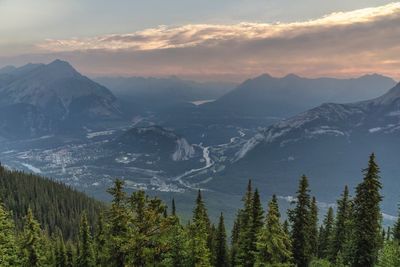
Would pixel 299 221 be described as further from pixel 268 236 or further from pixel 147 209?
pixel 147 209

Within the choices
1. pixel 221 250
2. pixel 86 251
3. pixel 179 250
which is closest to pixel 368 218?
pixel 179 250

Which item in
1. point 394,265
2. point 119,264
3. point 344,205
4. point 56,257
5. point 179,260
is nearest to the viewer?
point 119,264

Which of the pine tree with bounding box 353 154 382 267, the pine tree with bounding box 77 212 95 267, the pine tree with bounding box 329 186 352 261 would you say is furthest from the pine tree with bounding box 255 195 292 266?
the pine tree with bounding box 77 212 95 267

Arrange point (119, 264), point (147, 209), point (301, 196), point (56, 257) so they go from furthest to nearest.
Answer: point (56, 257), point (301, 196), point (119, 264), point (147, 209)

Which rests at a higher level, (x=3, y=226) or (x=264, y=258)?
(x=3, y=226)

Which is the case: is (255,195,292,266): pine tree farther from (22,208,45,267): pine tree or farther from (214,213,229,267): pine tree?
(214,213,229,267): pine tree

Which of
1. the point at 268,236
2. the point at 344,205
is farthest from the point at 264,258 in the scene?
the point at 344,205
